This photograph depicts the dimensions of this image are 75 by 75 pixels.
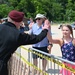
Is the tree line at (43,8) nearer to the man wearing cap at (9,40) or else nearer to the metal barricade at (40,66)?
the metal barricade at (40,66)

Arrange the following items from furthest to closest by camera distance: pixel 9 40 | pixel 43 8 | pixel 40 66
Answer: pixel 43 8
pixel 40 66
pixel 9 40

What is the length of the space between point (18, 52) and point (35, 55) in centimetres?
158

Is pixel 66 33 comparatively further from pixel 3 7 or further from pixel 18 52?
pixel 3 7

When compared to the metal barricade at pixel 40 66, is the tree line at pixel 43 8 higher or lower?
lower

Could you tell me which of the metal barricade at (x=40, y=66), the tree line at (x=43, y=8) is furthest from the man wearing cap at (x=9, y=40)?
the tree line at (x=43, y=8)

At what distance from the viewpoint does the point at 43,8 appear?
295ft

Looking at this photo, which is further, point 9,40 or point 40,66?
point 40,66

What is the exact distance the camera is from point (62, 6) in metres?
110

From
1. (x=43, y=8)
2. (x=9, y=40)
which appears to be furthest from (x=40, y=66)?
(x=43, y=8)

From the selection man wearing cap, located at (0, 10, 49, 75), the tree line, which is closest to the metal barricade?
man wearing cap, located at (0, 10, 49, 75)

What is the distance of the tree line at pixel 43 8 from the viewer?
8772 cm

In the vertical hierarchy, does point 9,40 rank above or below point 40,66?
above

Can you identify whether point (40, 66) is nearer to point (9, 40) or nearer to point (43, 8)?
point (9, 40)

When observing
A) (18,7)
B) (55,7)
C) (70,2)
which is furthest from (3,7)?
(70,2)
